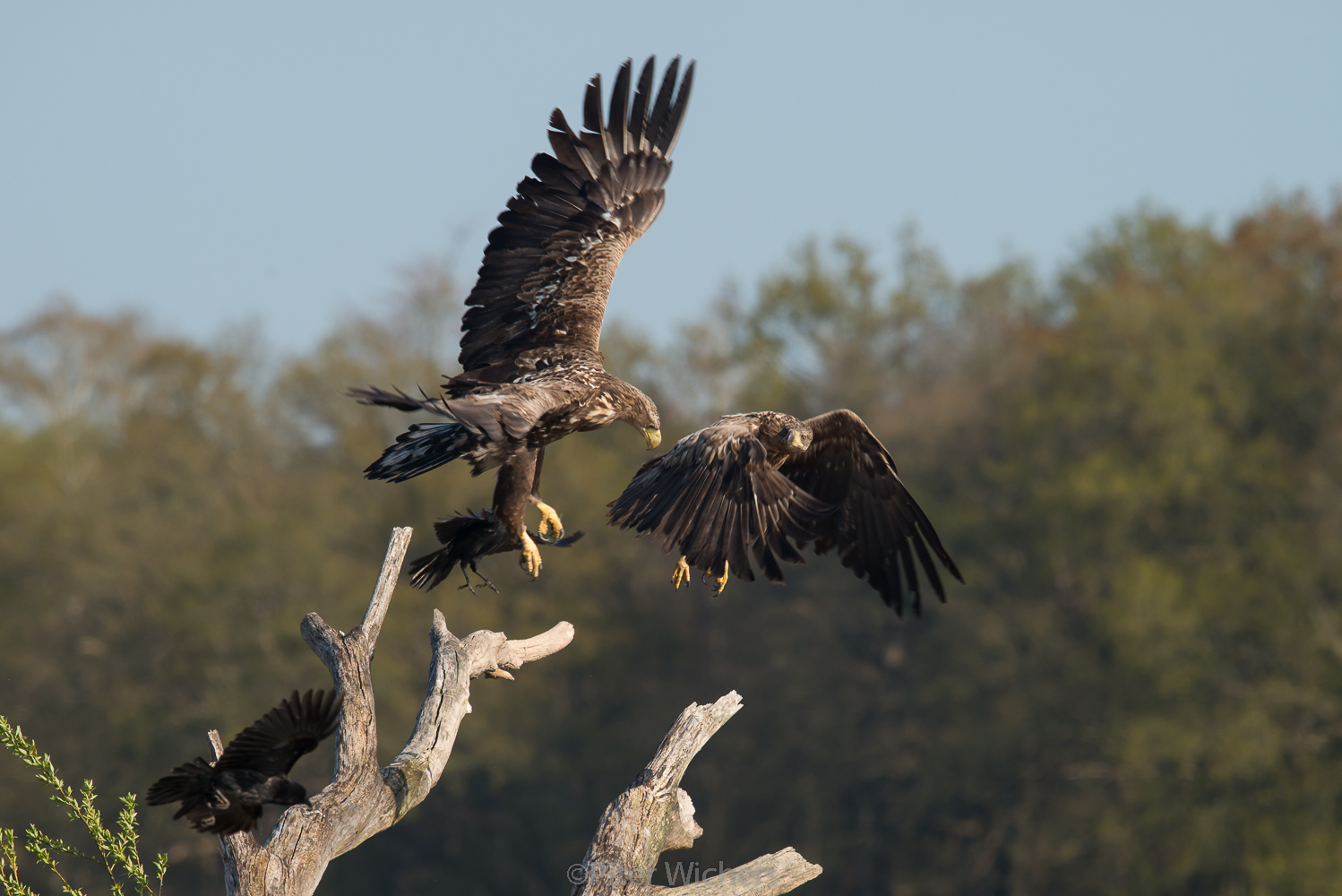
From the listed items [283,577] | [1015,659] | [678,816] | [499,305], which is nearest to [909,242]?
[1015,659]

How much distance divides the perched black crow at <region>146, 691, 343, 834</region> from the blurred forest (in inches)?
729

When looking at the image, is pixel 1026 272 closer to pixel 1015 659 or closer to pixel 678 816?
pixel 1015 659

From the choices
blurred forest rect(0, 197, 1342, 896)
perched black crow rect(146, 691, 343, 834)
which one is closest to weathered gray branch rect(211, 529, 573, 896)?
perched black crow rect(146, 691, 343, 834)

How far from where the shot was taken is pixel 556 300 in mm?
8211

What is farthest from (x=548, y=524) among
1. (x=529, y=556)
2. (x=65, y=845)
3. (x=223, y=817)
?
(x=65, y=845)

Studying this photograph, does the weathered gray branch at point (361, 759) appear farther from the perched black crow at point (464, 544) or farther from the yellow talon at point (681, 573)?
the yellow talon at point (681, 573)

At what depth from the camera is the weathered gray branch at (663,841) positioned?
5.16 meters

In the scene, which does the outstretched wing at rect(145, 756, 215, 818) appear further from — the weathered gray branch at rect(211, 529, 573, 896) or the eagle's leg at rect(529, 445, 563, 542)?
the eagle's leg at rect(529, 445, 563, 542)

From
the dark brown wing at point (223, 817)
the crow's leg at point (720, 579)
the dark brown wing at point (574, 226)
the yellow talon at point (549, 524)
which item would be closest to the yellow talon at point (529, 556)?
the yellow talon at point (549, 524)

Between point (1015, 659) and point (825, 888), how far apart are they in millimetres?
6233

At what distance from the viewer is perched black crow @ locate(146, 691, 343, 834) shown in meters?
4.77

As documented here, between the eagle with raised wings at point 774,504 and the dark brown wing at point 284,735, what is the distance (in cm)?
155

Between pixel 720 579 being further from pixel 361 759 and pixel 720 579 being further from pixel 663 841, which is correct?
pixel 361 759

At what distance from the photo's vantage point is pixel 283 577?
28578 millimetres
